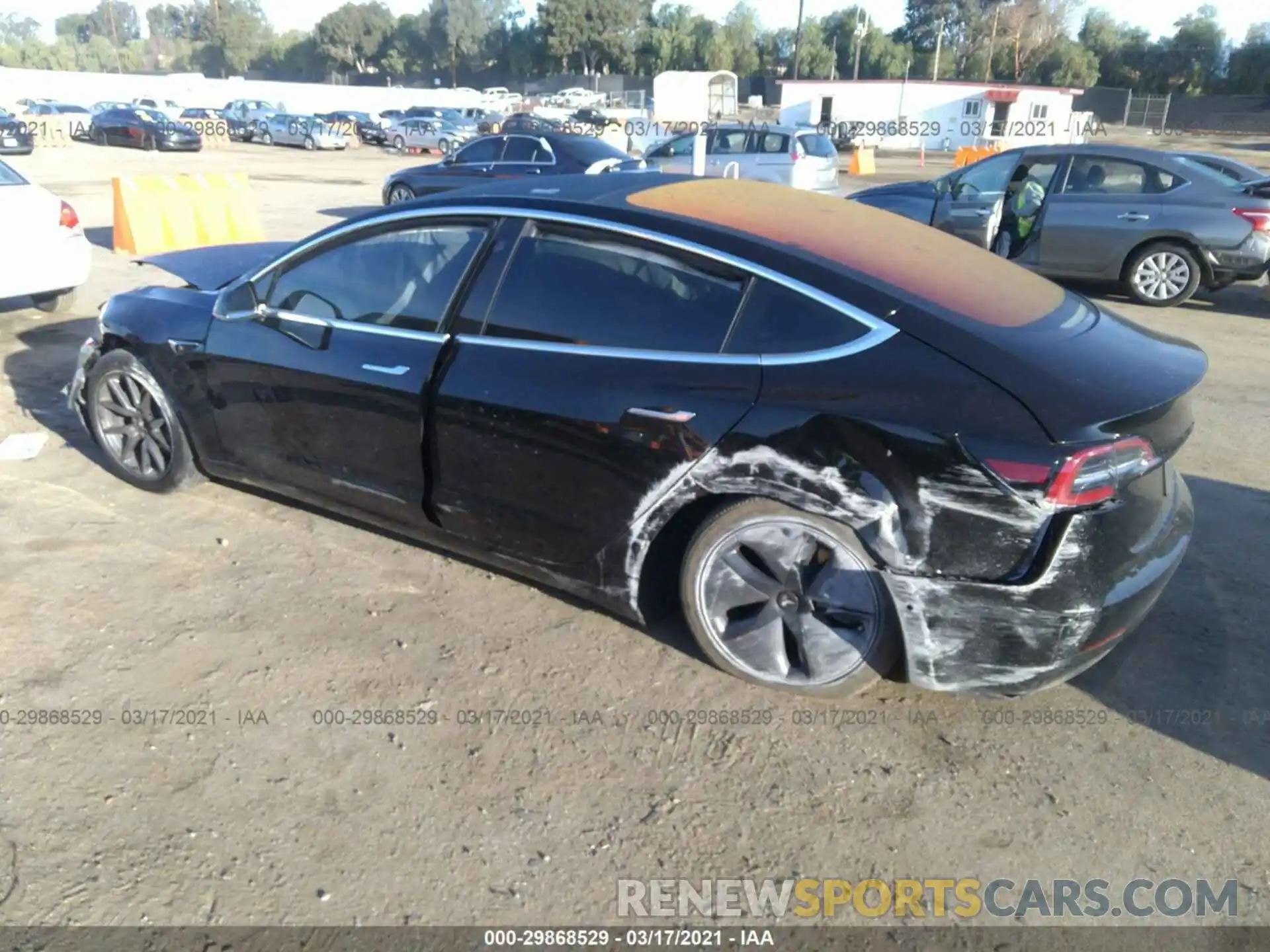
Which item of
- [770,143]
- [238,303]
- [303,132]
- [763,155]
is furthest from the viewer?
[303,132]

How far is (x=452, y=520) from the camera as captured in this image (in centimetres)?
376

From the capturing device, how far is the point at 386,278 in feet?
12.7

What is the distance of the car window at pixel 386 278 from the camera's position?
3674mm

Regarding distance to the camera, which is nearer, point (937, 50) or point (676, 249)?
point (676, 249)

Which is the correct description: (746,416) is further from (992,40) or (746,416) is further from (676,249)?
(992,40)

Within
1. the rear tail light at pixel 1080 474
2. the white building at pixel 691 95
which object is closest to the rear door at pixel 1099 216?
the rear tail light at pixel 1080 474

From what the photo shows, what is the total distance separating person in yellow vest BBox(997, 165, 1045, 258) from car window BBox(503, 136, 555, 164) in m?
7.57

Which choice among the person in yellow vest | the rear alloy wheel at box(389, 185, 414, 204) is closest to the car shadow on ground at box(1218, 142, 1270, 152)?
the person in yellow vest

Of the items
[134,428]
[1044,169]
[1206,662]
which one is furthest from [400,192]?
[1206,662]

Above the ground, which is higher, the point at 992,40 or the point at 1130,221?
the point at 992,40

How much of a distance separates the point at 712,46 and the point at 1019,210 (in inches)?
3120

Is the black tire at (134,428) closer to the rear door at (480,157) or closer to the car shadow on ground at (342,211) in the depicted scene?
the car shadow on ground at (342,211)

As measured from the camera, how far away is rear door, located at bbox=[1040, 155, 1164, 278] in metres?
9.46

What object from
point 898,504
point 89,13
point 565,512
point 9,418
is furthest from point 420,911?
point 89,13
